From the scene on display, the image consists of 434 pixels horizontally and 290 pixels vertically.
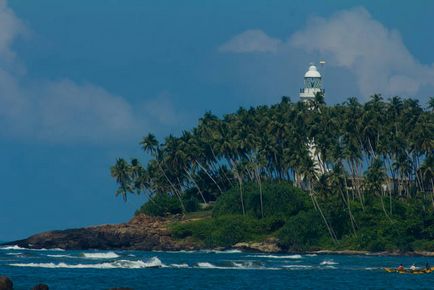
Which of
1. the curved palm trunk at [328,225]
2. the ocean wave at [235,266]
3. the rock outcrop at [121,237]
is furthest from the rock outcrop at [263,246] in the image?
the ocean wave at [235,266]

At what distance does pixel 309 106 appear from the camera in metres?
159

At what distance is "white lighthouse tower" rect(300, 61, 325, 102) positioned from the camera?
16575cm

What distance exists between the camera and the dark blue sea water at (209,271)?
92750mm

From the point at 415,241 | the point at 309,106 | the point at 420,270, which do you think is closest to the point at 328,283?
the point at 420,270

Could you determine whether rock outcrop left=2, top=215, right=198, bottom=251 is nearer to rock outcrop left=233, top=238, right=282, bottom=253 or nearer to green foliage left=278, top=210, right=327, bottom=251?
rock outcrop left=233, top=238, right=282, bottom=253

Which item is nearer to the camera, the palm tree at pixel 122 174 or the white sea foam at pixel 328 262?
the white sea foam at pixel 328 262

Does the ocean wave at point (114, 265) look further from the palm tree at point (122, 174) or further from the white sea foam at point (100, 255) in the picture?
the palm tree at point (122, 174)

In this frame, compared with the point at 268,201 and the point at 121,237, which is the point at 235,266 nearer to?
the point at 268,201

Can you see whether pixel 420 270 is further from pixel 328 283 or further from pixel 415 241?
pixel 415 241

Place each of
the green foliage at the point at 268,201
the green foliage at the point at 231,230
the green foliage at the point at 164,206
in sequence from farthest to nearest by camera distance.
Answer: the green foliage at the point at 164,206 < the green foliage at the point at 268,201 < the green foliage at the point at 231,230

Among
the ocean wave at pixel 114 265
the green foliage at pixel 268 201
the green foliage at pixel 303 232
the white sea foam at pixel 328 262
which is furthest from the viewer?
the green foliage at pixel 268 201

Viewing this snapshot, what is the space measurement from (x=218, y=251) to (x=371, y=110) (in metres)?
25.3

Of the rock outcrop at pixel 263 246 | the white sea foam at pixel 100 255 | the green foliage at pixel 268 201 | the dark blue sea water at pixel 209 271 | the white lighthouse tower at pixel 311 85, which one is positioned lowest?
the dark blue sea water at pixel 209 271

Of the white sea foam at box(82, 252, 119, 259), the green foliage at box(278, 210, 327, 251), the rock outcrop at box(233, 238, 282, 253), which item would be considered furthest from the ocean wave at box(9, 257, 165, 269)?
the green foliage at box(278, 210, 327, 251)
